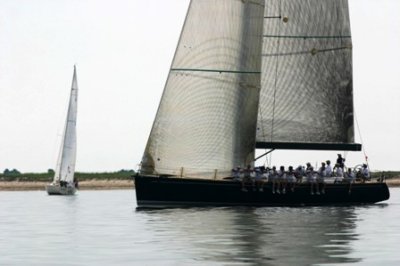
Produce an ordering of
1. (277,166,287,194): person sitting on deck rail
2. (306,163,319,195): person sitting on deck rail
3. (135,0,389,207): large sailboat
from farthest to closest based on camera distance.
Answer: (306,163,319,195): person sitting on deck rail, (277,166,287,194): person sitting on deck rail, (135,0,389,207): large sailboat

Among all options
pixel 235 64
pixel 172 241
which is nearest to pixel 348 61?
pixel 235 64

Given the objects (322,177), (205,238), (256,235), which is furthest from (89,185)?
(205,238)

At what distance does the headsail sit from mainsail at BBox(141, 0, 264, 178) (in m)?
2.72

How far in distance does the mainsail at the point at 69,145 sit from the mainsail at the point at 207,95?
4423 cm

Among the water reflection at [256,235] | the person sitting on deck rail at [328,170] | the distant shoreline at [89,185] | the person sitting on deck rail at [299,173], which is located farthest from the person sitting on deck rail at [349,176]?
the distant shoreline at [89,185]

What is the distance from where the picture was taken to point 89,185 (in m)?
134

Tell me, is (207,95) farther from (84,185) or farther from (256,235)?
(84,185)

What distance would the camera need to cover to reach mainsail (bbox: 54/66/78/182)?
97.2 metres

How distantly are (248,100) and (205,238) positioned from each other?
23067mm

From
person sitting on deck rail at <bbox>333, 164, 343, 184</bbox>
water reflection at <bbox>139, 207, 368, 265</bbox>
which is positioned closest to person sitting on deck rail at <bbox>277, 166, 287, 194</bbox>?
person sitting on deck rail at <bbox>333, 164, 343, 184</bbox>

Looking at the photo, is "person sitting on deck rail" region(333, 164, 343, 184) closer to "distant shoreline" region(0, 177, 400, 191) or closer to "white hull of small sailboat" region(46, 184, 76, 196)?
"white hull of small sailboat" region(46, 184, 76, 196)

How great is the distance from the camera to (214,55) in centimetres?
Answer: 5394

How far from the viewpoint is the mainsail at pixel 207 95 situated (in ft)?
175

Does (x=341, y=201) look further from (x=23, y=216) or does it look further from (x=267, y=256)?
(x=267, y=256)
